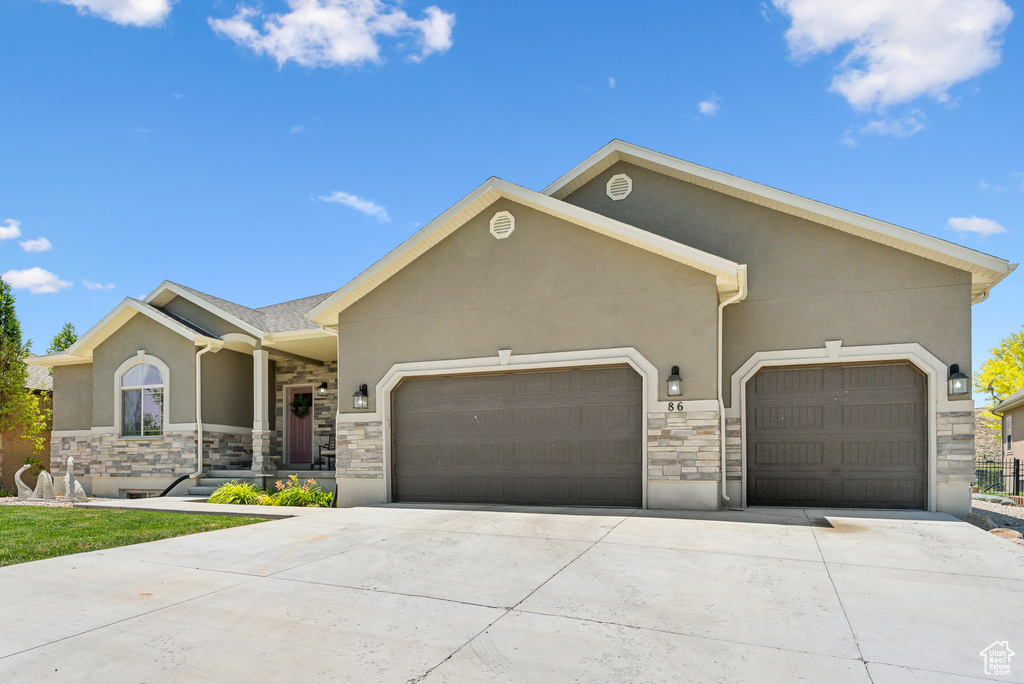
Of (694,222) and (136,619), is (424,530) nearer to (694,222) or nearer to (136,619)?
(136,619)

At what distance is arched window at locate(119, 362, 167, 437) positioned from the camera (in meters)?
15.2

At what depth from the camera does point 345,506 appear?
38.0ft

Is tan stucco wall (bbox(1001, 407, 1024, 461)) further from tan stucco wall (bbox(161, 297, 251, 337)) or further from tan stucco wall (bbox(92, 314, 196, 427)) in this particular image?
tan stucco wall (bbox(92, 314, 196, 427))

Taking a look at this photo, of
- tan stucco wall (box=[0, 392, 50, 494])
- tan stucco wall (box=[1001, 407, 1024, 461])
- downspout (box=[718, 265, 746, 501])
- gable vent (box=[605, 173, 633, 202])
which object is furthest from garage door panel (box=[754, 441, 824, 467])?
tan stucco wall (box=[0, 392, 50, 494])

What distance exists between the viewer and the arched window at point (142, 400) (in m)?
15.2

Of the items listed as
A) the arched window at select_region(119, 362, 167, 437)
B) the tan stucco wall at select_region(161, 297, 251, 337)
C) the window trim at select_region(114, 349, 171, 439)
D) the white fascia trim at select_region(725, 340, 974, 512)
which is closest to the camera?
the white fascia trim at select_region(725, 340, 974, 512)

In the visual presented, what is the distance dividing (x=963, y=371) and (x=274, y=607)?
978cm

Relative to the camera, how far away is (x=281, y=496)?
12.3 m

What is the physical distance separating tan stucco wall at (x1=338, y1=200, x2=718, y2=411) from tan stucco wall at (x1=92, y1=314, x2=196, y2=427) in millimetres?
5329

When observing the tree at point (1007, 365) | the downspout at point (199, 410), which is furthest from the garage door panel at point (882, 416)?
the tree at point (1007, 365)

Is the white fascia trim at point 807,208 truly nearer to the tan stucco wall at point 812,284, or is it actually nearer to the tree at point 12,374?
the tan stucco wall at point 812,284

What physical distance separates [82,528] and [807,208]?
477 inches

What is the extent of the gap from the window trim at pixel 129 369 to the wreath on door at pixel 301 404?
3.11 metres

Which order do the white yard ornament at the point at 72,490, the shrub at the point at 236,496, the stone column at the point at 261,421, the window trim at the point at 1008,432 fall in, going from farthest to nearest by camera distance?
the window trim at the point at 1008,432 < the stone column at the point at 261,421 < the white yard ornament at the point at 72,490 < the shrub at the point at 236,496
